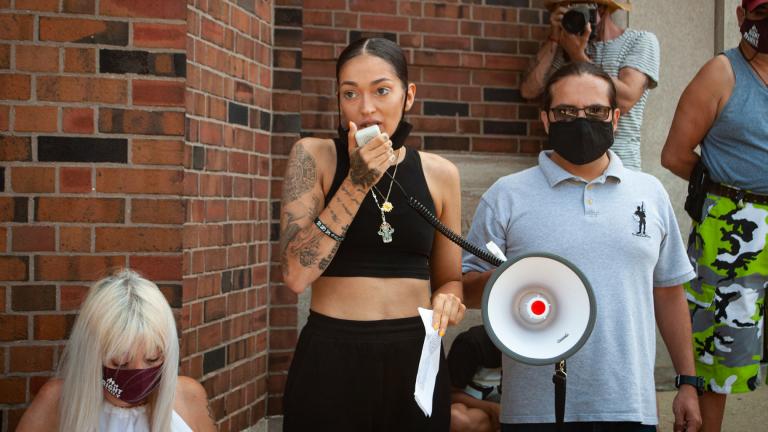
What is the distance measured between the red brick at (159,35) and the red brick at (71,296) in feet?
3.27

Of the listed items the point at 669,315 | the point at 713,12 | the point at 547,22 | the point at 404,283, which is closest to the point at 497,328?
the point at 404,283

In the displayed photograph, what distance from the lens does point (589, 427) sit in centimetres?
312

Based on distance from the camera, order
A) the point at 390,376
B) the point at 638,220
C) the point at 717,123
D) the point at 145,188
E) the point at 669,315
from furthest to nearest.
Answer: the point at 717,123, the point at 145,188, the point at 669,315, the point at 638,220, the point at 390,376

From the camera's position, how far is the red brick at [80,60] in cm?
387

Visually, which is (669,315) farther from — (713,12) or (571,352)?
(713,12)

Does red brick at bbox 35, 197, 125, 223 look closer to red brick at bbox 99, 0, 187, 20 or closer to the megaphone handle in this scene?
red brick at bbox 99, 0, 187, 20

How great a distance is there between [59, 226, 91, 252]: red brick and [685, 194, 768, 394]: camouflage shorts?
2549 millimetres

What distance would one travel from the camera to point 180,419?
3.30 meters

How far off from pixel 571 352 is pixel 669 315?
89 cm

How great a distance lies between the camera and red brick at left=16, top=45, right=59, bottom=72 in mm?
3844

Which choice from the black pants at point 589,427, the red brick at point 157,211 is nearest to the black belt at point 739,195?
the black pants at point 589,427

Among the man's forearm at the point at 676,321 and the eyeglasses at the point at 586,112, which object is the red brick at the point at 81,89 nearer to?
the eyeglasses at the point at 586,112

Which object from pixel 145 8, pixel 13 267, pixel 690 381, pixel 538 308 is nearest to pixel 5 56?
pixel 145 8

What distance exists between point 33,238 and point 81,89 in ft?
2.02
